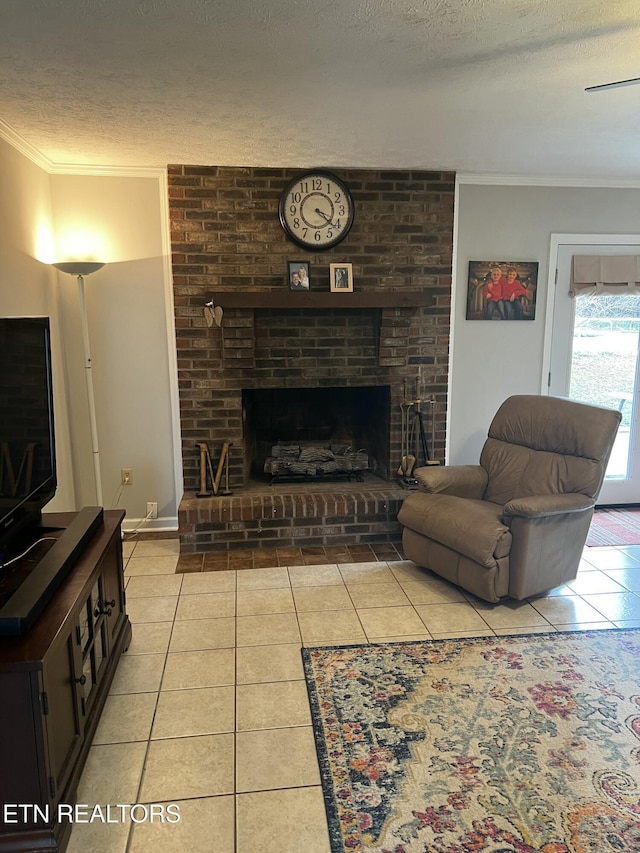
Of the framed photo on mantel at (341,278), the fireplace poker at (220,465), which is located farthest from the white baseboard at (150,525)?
the framed photo on mantel at (341,278)

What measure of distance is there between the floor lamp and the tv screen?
1.20m

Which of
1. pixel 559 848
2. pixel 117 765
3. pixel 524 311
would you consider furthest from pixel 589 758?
pixel 524 311

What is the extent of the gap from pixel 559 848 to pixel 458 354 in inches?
121

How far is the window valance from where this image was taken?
4.17 m

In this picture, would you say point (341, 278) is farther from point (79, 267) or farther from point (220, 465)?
point (79, 267)

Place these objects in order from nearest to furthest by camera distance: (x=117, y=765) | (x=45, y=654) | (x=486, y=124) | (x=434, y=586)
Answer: (x=45, y=654) → (x=117, y=765) → (x=486, y=124) → (x=434, y=586)

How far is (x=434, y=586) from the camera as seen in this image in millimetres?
3219

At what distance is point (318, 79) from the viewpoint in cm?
230

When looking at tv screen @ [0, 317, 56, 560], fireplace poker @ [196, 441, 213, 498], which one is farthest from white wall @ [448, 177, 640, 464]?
tv screen @ [0, 317, 56, 560]

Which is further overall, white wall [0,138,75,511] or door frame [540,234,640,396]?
door frame [540,234,640,396]

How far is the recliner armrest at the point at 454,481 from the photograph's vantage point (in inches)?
135

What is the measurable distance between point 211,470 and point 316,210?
1.84 meters

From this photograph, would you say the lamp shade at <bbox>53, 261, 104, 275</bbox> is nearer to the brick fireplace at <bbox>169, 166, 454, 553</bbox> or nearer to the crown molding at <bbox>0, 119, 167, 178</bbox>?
the brick fireplace at <bbox>169, 166, 454, 553</bbox>

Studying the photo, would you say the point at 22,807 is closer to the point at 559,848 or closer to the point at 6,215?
the point at 559,848
